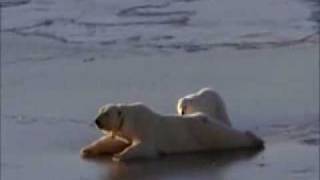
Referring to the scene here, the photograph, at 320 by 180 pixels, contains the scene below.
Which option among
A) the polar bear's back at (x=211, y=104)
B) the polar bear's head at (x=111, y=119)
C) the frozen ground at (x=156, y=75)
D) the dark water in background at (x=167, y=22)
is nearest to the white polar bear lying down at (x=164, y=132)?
the polar bear's head at (x=111, y=119)

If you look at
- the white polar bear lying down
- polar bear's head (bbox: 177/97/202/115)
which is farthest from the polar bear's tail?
polar bear's head (bbox: 177/97/202/115)

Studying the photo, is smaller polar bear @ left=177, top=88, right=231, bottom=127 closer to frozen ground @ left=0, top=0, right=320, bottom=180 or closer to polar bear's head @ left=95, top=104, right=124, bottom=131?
frozen ground @ left=0, top=0, right=320, bottom=180

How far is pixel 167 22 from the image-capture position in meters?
14.5

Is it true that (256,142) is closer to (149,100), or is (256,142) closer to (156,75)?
(149,100)

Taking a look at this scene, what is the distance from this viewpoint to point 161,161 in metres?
9.49

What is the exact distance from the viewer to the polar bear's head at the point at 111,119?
31.5 feet

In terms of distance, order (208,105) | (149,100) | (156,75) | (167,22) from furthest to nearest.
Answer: (167,22), (156,75), (149,100), (208,105)

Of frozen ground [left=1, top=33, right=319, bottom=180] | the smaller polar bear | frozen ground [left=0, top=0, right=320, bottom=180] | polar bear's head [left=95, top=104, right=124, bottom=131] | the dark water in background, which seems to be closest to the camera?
frozen ground [left=1, top=33, right=319, bottom=180]

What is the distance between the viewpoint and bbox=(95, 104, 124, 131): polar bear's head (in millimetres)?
9609

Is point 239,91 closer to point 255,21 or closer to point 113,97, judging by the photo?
point 113,97

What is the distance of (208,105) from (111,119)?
31.3 inches

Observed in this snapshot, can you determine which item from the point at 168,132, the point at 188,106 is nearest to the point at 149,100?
the point at 188,106

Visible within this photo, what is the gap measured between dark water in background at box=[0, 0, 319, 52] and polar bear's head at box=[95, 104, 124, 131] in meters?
3.45

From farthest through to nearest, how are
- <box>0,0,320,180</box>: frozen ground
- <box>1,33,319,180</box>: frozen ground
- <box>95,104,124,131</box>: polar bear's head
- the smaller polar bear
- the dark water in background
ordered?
the dark water in background
the smaller polar bear
<box>95,104,124,131</box>: polar bear's head
<box>0,0,320,180</box>: frozen ground
<box>1,33,319,180</box>: frozen ground
